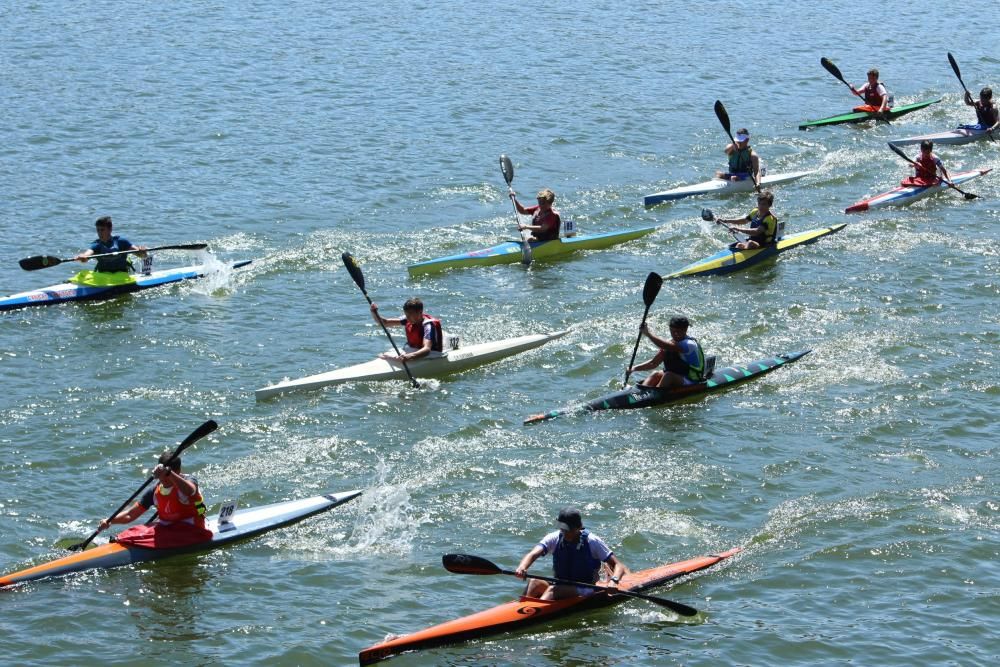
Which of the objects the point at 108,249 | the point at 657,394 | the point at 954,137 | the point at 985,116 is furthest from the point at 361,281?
the point at 985,116

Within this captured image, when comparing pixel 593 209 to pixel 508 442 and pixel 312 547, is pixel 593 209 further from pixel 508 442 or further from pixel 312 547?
pixel 312 547

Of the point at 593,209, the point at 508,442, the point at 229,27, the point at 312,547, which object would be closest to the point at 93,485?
the point at 312,547

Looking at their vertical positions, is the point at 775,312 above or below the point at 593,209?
below

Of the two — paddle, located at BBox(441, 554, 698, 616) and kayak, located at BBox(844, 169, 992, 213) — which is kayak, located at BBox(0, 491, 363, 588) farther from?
kayak, located at BBox(844, 169, 992, 213)

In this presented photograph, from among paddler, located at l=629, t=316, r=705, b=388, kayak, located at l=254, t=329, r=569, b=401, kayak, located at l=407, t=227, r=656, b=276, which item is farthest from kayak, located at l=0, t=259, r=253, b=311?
paddler, located at l=629, t=316, r=705, b=388

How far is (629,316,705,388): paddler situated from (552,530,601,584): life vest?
5.08 metres

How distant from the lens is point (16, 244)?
73.9ft

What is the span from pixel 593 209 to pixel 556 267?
123 inches

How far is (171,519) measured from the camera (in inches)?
514

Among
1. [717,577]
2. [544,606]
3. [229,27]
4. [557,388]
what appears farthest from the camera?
[229,27]

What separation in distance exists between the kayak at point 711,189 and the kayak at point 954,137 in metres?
3.98

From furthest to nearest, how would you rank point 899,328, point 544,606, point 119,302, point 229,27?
1. point 229,27
2. point 119,302
3. point 899,328
4. point 544,606

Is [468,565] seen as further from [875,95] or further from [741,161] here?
[875,95]

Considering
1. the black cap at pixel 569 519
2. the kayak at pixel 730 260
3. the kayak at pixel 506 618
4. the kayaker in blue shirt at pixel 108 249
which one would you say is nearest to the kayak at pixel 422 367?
the kayak at pixel 730 260
